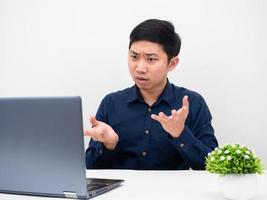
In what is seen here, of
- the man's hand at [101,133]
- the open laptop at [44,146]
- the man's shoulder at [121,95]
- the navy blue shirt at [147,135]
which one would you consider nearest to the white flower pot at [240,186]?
the open laptop at [44,146]

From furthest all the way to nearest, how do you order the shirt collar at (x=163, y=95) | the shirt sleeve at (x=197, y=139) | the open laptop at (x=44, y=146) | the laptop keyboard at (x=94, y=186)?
the shirt collar at (x=163, y=95) → the shirt sleeve at (x=197, y=139) → the laptop keyboard at (x=94, y=186) → the open laptop at (x=44, y=146)

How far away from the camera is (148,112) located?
6.34 feet

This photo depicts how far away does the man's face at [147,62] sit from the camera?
1817mm

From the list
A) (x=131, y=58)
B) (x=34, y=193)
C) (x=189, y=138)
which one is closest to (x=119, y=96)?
(x=131, y=58)

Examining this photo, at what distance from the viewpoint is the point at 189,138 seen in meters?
1.58

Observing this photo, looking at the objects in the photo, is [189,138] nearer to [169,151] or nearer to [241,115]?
[169,151]

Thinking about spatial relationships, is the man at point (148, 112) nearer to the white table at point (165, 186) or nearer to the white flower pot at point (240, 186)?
the white table at point (165, 186)

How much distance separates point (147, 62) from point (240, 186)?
2.95ft

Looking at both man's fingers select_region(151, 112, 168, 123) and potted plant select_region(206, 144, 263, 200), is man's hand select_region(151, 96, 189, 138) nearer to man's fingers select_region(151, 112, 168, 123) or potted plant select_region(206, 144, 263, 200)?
man's fingers select_region(151, 112, 168, 123)

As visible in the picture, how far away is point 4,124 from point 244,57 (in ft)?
4.65

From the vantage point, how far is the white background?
2104 mm

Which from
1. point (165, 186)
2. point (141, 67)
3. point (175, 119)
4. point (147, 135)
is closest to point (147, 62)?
point (141, 67)

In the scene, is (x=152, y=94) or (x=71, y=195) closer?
(x=71, y=195)

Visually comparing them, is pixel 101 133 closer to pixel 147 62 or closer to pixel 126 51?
pixel 147 62
